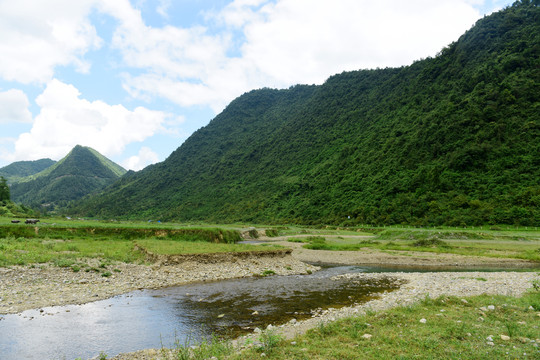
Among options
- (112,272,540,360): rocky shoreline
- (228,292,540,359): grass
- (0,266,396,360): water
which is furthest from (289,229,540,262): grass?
(228,292,540,359): grass

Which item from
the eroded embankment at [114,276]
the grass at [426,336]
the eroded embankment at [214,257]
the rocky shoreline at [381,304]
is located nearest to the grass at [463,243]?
the eroded embankment at [214,257]

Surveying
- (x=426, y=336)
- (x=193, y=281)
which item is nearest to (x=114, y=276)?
(x=193, y=281)


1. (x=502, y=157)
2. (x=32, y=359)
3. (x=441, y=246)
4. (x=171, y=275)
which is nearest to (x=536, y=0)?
(x=502, y=157)

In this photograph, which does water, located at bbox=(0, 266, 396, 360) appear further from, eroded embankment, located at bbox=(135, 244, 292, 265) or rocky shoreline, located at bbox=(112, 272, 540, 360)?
eroded embankment, located at bbox=(135, 244, 292, 265)

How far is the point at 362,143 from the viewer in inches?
5246

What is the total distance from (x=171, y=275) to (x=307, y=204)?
9204 centimetres

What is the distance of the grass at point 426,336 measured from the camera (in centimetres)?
838

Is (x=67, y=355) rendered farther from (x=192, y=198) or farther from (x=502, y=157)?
(x=192, y=198)

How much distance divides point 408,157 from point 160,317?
101234 mm

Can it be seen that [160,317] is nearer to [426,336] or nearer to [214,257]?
[426,336]

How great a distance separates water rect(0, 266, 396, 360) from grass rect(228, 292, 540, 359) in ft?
14.8

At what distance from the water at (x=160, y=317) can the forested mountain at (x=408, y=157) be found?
5794 centimetres

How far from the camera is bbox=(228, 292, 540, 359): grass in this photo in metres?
8.38

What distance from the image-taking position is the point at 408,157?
3952 inches
